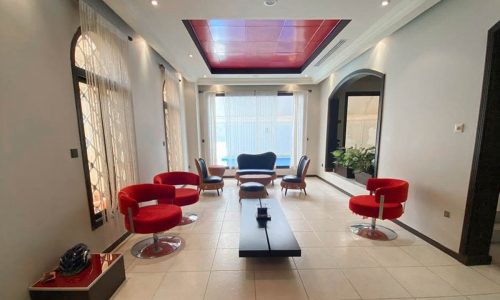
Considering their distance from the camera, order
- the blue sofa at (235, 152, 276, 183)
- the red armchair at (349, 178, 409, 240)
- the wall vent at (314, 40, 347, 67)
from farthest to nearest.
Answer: the blue sofa at (235, 152, 276, 183) → the wall vent at (314, 40, 347, 67) → the red armchair at (349, 178, 409, 240)

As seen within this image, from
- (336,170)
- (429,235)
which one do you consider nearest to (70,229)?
(429,235)

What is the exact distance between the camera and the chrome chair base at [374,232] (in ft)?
9.57

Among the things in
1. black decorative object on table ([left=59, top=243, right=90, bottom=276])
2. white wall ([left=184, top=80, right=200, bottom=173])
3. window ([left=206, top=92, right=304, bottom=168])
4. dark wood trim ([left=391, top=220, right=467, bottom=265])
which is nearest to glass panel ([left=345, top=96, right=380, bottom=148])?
window ([left=206, top=92, right=304, bottom=168])

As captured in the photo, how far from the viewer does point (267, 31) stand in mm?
3613

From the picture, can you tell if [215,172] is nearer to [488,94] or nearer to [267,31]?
[267,31]

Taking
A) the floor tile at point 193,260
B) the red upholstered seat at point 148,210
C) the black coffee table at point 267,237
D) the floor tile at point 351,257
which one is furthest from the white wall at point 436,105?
the red upholstered seat at point 148,210

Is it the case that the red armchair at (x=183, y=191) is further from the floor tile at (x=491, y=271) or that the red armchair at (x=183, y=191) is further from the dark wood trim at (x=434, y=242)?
the floor tile at (x=491, y=271)

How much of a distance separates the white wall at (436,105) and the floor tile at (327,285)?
5.09 feet

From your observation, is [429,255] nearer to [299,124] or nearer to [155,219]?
[155,219]

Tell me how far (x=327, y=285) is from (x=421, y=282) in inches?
37.7

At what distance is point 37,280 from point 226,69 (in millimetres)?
5305

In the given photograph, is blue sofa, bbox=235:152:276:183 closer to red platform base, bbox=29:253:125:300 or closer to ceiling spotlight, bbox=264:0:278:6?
ceiling spotlight, bbox=264:0:278:6

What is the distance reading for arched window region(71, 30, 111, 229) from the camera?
217 centimetres

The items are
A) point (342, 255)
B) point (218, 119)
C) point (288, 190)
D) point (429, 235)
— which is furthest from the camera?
point (218, 119)
